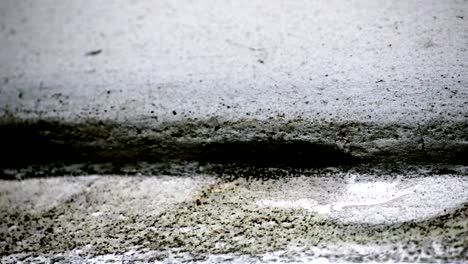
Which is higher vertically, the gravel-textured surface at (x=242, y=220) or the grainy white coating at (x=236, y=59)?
the grainy white coating at (x=236, y=59)

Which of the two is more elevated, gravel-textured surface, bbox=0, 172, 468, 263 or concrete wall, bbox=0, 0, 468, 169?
concrete wall, bbox=0, 0, 468, 169

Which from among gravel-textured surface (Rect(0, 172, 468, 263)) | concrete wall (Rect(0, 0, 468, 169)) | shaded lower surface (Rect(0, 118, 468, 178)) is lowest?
gravel-textured surface (Rect(0, 172, 468, 263))

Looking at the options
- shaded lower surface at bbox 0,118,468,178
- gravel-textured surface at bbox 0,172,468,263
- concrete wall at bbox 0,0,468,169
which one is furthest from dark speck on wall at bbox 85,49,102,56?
gravel-textured surface at bbox 0,172,468,263

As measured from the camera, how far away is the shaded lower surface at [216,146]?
1120mm

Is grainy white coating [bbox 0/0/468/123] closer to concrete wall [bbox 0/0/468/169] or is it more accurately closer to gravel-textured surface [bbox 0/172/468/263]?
concrete wall [bbox 0/0/468/169]

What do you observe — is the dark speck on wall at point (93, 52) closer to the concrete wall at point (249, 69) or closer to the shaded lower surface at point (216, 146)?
the concrete wall at point (249, 69)

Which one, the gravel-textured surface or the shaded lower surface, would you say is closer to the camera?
the gravel-textured surface

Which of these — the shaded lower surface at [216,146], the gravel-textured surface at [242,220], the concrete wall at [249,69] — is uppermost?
the concrete wall at [249,69]

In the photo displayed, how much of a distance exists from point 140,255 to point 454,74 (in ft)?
3.11

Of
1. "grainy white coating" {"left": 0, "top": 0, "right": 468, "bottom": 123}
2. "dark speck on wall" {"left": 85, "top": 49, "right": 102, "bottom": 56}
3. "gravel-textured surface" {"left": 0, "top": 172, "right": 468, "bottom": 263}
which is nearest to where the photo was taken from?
"gravel-textured surface" {"left": 0, "top": 172, "right": 468, "bottom": 263}

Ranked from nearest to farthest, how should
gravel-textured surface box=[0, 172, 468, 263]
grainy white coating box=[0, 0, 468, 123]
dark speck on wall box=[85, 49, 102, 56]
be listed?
1. gravel-textured surface box=[0, 172, 468, 263]
2. grainy white coating box=[0, 0, 468, 123]
3. dark speck on wall box=[85, 49, 102, 56]

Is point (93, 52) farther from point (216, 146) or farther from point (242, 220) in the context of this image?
point (242, 220)

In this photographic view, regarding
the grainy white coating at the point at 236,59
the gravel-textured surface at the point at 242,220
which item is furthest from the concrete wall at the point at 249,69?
the gravel-textured surface at the point at 242,220

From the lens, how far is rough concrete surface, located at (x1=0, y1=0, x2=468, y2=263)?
1.02 meters
